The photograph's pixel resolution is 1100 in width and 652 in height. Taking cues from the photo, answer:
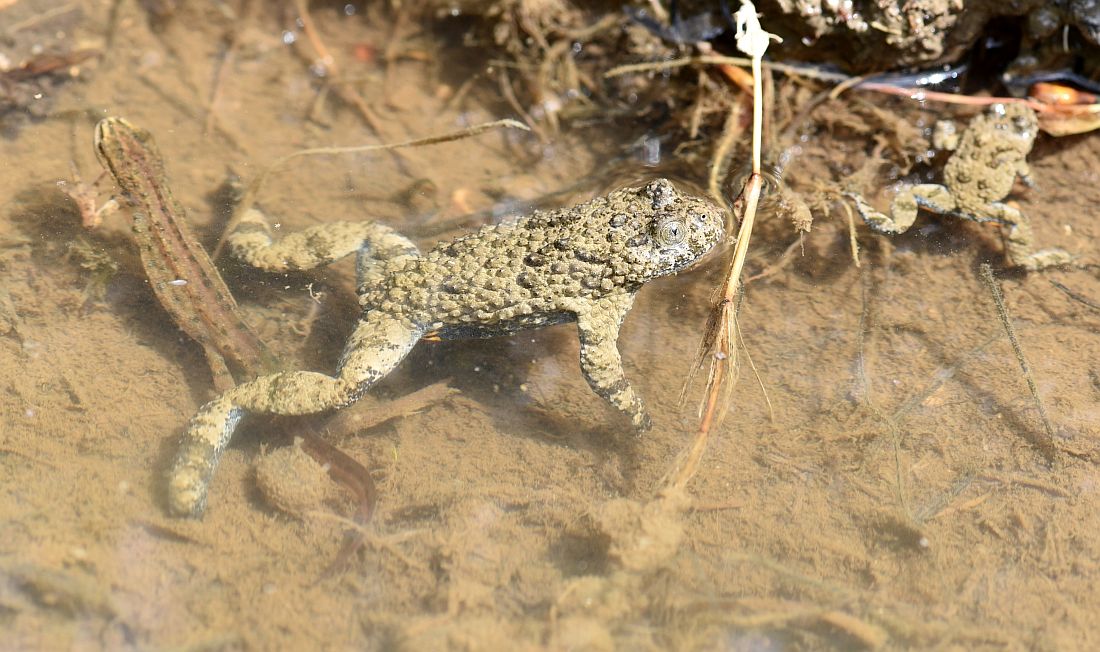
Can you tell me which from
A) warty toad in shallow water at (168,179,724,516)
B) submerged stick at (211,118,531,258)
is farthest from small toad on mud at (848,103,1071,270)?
submerged stick at (211,118,531,258)

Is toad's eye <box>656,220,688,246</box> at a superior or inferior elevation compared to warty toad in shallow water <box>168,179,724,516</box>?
superior

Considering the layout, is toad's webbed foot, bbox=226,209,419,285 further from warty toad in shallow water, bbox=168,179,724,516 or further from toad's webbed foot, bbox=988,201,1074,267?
toad's webbed foot, bbox=988,201,1074,267

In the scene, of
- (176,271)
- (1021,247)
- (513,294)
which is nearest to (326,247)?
(176,271)

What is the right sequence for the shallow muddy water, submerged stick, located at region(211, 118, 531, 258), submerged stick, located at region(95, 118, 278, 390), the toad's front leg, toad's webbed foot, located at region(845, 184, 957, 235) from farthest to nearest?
submerged stick, located at region(211, 118, 531, 258) < toad's webbed foot, located at region(845, 184, 957, 235) < submerged stick, located at region(95, 118, 278, 390) < the toad's front leg < the shallow muddy water

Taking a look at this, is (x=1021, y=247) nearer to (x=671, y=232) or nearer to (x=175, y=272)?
(x=671, y=232)

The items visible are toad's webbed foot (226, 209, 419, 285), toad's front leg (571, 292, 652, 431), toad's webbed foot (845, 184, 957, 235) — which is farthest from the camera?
toad's webbed foot (845, 184, 957, 235)

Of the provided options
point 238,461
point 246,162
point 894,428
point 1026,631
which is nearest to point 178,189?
point 246,162

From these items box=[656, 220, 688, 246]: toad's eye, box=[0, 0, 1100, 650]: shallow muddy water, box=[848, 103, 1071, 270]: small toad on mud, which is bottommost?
box=[0, 0, 1100, 650]: shallow muddy water
